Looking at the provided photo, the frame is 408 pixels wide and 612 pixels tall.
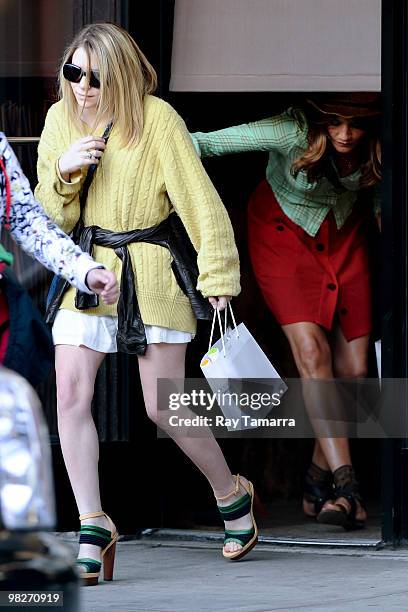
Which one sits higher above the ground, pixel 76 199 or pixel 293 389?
pixel 76 199

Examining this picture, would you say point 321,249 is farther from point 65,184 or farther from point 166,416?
point 65,184

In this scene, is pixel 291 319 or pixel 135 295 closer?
pixel 135 295

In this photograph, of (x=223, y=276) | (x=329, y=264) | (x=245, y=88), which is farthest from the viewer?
(x=329, y=264)

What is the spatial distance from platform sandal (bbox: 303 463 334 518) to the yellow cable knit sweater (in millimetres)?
1721

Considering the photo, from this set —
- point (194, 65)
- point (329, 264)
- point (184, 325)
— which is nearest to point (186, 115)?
point (194, 65)

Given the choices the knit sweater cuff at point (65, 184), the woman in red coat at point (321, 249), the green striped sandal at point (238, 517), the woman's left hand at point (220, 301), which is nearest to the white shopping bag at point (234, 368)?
the woman's left hand at point (220, 301)

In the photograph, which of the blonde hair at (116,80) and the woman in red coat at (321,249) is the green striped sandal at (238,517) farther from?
the blonde hair at (116,80)

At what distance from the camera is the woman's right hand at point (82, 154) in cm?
554

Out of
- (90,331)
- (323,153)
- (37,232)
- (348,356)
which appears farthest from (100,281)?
(348,356)

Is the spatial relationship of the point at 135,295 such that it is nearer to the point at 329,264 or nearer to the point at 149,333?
the point at 149,333

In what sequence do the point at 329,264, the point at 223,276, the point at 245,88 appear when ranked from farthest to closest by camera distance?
the point at 329,264 < the point at 245,88 < the point at 223,276

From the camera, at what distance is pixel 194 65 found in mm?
6672

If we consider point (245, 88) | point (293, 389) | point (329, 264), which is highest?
point (245, 88)

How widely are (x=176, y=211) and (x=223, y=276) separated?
1.10 feet
